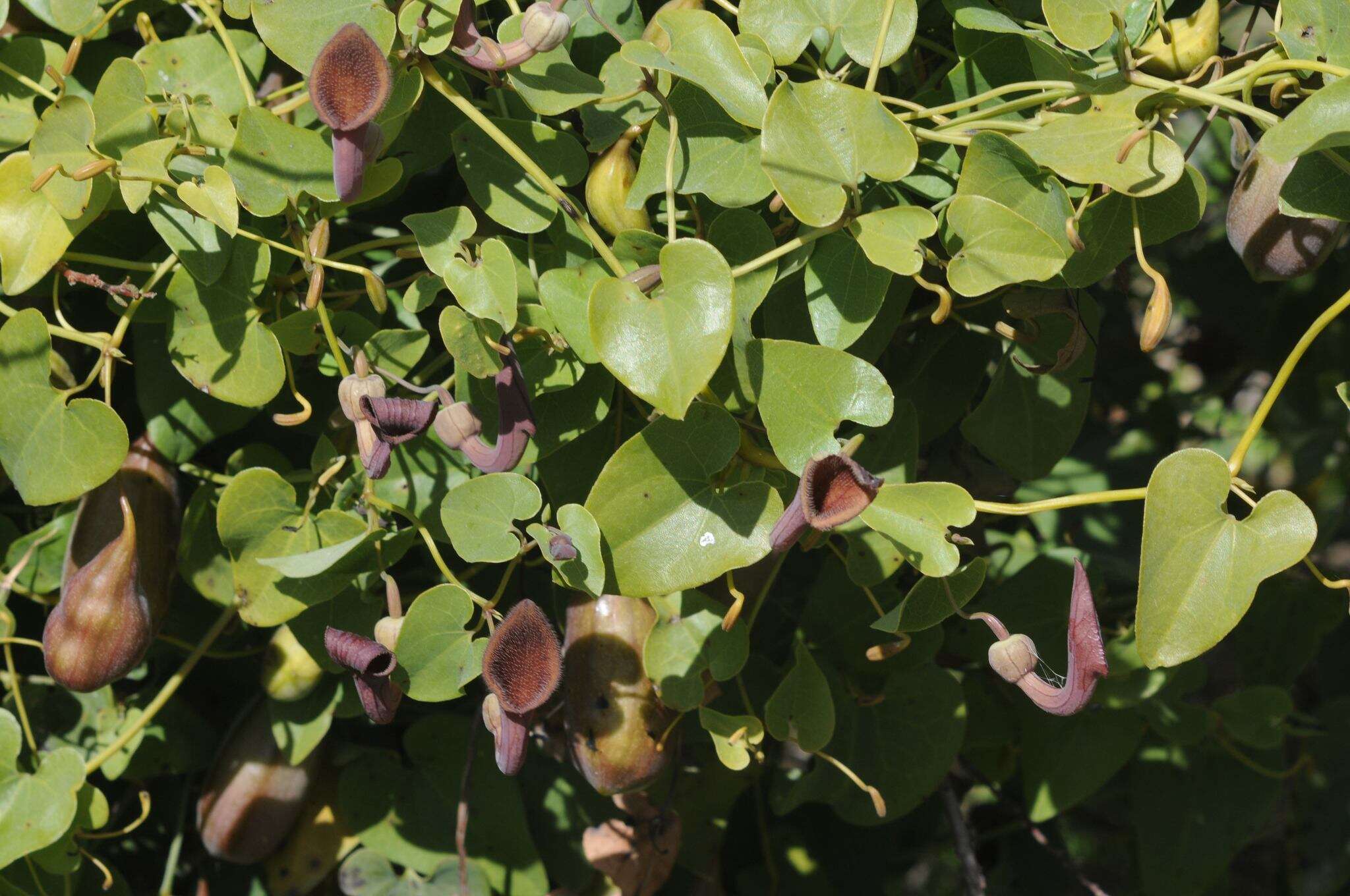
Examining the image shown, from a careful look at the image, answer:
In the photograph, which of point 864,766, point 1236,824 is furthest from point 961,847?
point 1236,824

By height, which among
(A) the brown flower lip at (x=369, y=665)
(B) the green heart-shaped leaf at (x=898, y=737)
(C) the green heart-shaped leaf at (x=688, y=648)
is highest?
(A) the brown flower lip at (x=369, y=665)

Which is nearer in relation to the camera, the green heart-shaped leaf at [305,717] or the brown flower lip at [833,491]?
the brown flower lip at [833,491]

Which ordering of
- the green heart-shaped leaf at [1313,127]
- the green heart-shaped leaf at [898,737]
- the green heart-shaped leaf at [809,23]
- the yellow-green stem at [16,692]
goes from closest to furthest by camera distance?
the green heart-shaped leaf at [1313,127], the green heart-shaped leaf at [809,23], the yellow-green stem at [16,692], the green heart-shaped leaf at [898,737]

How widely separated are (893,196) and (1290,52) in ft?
0.60

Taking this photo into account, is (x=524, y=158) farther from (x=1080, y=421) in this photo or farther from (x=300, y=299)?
(x=1080, y=421)

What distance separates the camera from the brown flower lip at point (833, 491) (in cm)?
43

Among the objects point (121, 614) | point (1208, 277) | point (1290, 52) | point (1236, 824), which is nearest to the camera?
point (1290, 52)

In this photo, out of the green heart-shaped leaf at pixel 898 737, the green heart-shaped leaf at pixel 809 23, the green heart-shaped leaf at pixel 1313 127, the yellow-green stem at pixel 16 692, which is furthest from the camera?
the green heart-shaped leaf at pixel 898 737

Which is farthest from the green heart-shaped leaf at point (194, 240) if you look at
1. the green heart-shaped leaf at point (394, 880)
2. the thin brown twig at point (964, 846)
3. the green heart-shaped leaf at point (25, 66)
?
the thin brown twig at point (964, 846)

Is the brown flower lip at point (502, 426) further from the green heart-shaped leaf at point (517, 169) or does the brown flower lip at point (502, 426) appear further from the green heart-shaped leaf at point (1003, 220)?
the green heart-shaped leaf at point (1003, 220)

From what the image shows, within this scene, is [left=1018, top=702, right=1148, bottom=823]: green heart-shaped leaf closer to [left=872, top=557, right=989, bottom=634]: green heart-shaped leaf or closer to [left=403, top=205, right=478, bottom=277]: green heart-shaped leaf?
[left=872, top=557, right=989, bottom=634]: green heart-shaped leaf

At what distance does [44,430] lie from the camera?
0.54 m

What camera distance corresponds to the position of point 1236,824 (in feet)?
2.90

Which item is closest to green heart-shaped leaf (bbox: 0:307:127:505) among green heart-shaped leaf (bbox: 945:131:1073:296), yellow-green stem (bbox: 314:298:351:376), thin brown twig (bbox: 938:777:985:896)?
yellow-green stem (bbox: 314:298:351:376)
